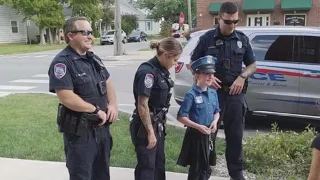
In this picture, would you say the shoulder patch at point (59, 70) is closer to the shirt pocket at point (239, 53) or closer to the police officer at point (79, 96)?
the police officer at point (79, 96)

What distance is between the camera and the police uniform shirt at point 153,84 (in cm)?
319

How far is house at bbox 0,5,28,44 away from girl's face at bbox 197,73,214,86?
1639 inches

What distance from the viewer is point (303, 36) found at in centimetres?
612

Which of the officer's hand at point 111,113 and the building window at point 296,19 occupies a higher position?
the building window at point 296,19

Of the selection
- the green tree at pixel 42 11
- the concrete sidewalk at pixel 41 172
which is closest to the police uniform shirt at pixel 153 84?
the concrete sidewalk at pixel 41 172

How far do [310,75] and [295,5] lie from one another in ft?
82.0

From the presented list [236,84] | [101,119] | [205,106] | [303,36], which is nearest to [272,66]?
[303,36]

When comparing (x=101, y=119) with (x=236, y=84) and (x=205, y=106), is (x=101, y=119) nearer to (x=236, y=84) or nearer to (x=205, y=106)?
(x=205, y=106)

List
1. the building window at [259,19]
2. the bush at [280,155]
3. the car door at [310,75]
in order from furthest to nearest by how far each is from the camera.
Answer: the building window at [259,19], the car door at [310,75], the bush at [280,155]

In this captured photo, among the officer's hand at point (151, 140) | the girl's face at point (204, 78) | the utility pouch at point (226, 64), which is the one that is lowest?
the officer's hand at point (151, 140)

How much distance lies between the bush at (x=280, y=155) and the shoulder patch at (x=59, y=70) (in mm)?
2463

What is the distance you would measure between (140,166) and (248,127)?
3838 mm

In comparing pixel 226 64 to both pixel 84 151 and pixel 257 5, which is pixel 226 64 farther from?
pixel 257 5

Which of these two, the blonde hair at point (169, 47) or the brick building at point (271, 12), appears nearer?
the blonde hair at point (169, 47)
